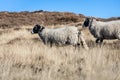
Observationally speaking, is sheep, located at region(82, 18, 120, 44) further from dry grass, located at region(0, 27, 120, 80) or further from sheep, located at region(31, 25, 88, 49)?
dry grass, located at region(0, 27, 120, 80)

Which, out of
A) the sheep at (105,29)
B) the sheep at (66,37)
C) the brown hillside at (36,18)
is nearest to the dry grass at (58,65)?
the sheep at (66,37)

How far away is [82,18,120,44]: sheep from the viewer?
17.1 metres

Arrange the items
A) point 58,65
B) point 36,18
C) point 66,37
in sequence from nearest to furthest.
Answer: point 58,65 → point 66,37 → point 36,18

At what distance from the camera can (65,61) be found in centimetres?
1009

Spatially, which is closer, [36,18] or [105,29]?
[105,29]

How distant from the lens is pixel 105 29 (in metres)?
17.8

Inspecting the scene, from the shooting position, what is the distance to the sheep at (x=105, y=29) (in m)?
17.1

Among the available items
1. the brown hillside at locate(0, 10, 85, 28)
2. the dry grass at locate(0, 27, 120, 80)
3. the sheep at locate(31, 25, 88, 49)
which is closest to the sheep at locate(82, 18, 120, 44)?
the sheep at locate(31, 25, 88, 49)

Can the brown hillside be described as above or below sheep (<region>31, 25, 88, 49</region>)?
below

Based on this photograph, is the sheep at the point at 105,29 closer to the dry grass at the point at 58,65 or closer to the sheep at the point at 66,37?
the sheep at the point at 66,37

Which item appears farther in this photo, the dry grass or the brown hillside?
the brown hillside

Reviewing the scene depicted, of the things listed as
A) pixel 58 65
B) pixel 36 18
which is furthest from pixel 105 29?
pixel 36 18

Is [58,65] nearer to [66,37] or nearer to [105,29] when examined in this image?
[66,37]

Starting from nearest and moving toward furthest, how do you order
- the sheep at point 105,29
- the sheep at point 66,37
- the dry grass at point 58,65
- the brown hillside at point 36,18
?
the dry grass at point 58,65 < the sheep at point 66,37 < the sheep at point 105,29 < the brown hillside at point 36,18
